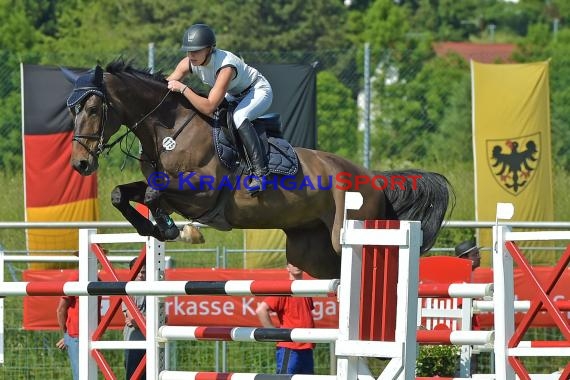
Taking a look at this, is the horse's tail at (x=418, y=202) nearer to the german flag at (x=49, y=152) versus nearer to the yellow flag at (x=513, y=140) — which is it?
the yellow flag at (x=513, y=140)

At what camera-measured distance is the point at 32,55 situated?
52.5 feet

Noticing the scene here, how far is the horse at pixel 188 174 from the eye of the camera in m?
6.83

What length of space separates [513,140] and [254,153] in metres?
6.40

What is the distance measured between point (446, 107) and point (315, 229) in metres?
12.9

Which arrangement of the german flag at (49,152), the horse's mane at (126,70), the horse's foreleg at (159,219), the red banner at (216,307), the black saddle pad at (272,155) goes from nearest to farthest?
the horse's foreleg at (159,219) < the black saddle pad at (272,155) < the horse's mane at (126,70) < the red banner at (216,307) < the german flag at (49,152)

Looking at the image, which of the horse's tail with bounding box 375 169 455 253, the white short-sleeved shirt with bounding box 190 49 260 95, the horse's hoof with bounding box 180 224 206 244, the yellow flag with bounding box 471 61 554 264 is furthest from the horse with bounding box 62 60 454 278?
the yellow flag with bounding box 471 61 554 264

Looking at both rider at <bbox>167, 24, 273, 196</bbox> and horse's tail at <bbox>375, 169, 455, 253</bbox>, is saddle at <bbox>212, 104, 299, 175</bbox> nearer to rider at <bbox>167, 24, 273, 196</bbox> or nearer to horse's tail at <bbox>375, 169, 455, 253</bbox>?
rider at <bbox>167, 24, 273, 196</bbox>

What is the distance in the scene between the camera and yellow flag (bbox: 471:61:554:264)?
12.4m

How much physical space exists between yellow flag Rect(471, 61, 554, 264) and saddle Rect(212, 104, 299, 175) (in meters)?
5.45

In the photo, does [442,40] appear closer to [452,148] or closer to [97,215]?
[452,148]

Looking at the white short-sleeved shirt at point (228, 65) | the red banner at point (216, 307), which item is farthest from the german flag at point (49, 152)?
the white short-sleeved shirt at point (228, 65)

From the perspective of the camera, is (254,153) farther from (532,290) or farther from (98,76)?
(532,290)

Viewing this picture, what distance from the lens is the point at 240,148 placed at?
23.3 feet

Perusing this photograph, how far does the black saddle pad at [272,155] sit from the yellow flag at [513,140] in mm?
5437
